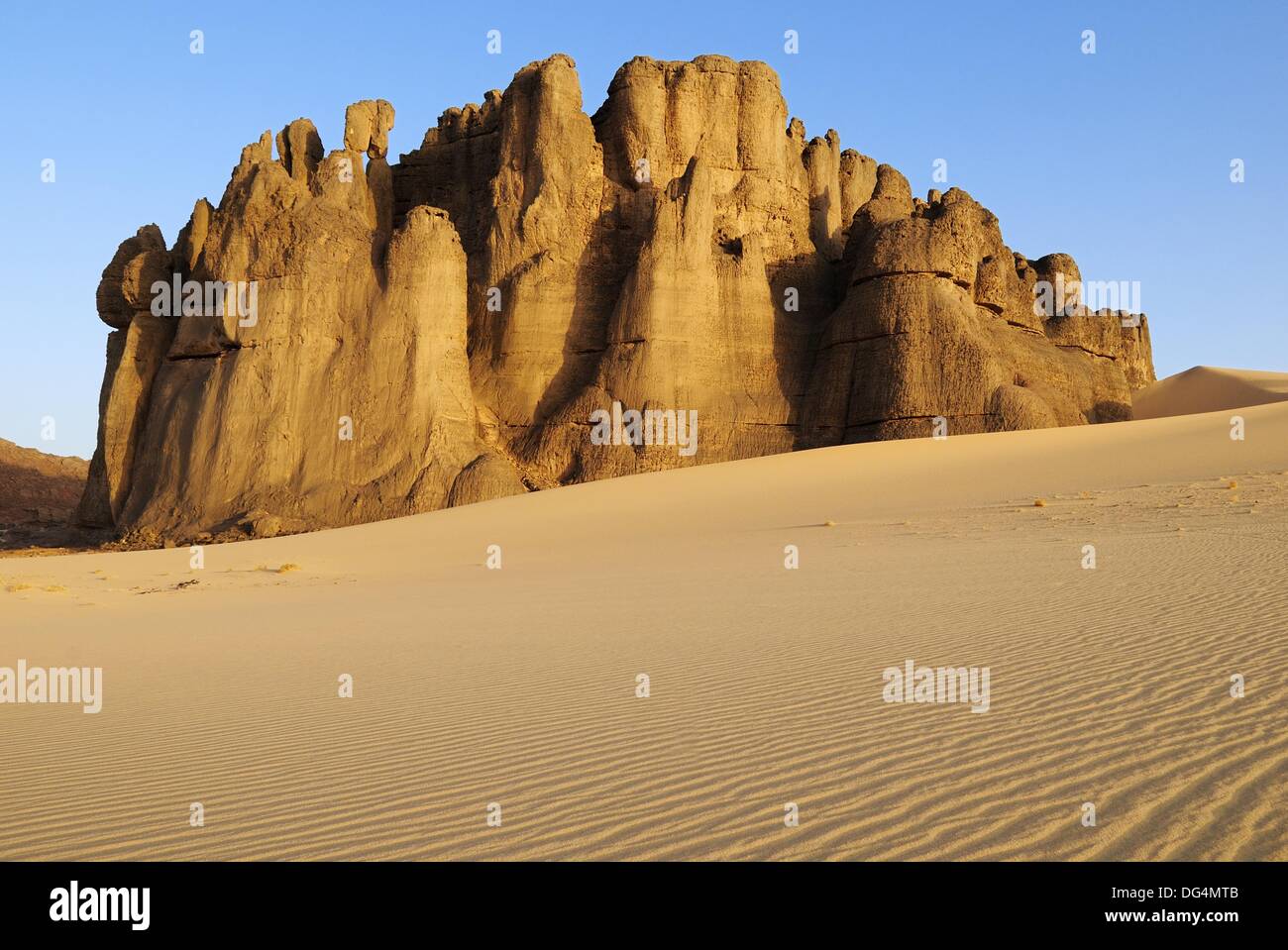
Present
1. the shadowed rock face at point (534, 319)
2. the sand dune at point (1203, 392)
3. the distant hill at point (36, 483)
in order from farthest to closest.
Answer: the distant hill at point (36, 483)
the sand dune at point (1203, 392)
the shadowed rock face at point (534, 319)

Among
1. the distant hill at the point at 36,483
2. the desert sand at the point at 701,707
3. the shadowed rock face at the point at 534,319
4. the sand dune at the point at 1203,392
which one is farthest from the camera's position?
the distant hill at the point at 36,483

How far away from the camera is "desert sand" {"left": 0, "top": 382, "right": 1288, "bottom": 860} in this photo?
393cm

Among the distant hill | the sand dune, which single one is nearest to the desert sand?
the sand dune

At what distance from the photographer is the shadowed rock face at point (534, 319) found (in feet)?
102

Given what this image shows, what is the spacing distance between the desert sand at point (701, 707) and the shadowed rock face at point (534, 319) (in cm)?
1559

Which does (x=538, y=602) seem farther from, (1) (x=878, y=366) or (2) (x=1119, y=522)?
(1) (x=878, y=366)

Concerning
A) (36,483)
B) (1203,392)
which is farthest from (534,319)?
(36,483)

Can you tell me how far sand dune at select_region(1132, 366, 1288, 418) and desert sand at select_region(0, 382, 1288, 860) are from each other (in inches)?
1693

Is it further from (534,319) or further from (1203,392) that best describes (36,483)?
(1203,392)

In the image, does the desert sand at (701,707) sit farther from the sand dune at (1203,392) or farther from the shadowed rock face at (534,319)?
the sand dune at (1203,392)

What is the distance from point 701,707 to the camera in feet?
19.7

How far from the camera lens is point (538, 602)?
12.0 meters

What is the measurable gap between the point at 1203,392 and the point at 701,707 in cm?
5903

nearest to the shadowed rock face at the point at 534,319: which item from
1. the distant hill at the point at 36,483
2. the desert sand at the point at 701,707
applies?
the desert sand at the point at 701,707
